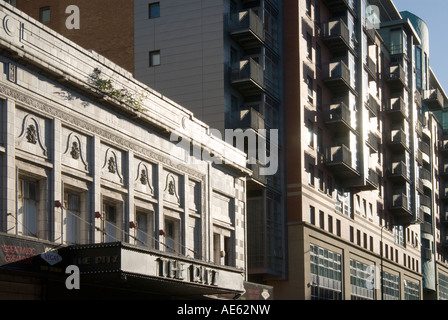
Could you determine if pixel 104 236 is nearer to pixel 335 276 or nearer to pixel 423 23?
pixel 335 276

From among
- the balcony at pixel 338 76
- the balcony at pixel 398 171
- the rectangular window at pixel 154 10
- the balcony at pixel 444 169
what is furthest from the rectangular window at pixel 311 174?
the balcony at pixel 444 169

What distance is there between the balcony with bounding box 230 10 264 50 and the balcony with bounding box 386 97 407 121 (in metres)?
30.5

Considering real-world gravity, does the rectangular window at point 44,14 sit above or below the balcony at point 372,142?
above

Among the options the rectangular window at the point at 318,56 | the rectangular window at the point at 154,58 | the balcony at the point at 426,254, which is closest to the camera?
the rectangular window at the point at 154,58

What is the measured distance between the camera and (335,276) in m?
62.3

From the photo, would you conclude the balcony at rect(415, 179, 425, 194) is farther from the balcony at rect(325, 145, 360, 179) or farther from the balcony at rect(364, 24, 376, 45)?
the balcony at rect(325, 145, 360, 179)

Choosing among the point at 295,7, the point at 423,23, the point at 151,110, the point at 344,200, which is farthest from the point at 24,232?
the point at 423,23

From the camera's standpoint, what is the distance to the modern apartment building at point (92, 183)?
2750 centimetres

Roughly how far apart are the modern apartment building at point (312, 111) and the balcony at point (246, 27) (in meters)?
0.08

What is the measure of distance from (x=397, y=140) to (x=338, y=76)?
19.1 metres

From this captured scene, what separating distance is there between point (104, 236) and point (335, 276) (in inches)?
1283

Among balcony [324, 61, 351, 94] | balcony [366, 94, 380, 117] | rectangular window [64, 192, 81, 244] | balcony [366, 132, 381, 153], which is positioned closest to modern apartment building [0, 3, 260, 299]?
rectangular window [64, 192, 81, 244]

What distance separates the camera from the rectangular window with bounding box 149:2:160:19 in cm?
5348

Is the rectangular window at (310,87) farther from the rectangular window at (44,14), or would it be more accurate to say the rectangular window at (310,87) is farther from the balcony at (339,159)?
the rectangular window at (44,14)
